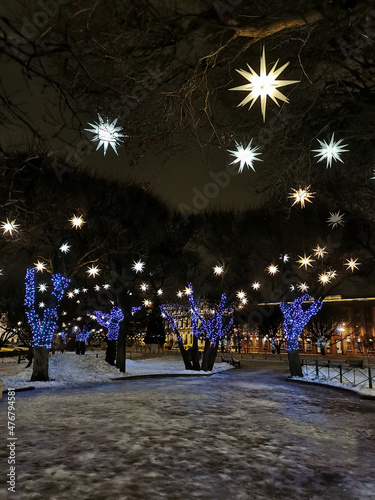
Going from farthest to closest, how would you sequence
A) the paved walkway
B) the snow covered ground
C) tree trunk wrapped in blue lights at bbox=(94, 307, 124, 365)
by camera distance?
tree trunk wrapped in blue lights at bbox=(94, 307, 124, 365) → the snow covered ground → the paved walkway

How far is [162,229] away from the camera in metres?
24.8

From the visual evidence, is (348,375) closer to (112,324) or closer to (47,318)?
(112,324)

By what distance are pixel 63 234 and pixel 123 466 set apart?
15.0 m

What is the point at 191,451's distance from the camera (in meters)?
6.38

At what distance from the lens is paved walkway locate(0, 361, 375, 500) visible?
4.75 meters

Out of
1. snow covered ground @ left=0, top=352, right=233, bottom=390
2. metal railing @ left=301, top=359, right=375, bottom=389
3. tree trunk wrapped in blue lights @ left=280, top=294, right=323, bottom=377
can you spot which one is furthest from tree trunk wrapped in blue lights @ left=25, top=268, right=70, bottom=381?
metal railing @ left=301, top=359, right=375, bottom=389

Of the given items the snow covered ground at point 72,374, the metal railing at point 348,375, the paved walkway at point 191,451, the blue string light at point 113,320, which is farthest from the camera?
the blue string light at point 113,320

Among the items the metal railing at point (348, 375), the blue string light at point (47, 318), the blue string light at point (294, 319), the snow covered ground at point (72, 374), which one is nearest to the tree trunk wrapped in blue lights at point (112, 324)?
the snow covered ground at point (72, 374)

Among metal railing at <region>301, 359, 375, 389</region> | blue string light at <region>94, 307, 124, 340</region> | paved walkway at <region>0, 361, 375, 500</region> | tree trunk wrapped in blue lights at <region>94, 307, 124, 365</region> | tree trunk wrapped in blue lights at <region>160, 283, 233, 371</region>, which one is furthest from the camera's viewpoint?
tree trunk wrapped in blue lights at <region>160, 283, 233, 371</region>

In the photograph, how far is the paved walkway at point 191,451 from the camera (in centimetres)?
475

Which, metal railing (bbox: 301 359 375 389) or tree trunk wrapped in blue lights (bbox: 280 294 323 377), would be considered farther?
tree trunk wrapped in blue lights (bbox: 280 294 323 377)

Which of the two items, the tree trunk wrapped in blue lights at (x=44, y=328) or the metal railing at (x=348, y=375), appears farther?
the tree trunk wrapped in blue lights at (x=44, y=328)

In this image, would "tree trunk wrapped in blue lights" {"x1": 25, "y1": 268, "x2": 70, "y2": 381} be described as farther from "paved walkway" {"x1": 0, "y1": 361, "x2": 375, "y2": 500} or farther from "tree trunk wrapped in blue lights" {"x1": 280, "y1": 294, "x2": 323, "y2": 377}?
"tree trunk wrapped in blue lights" {"x1": 280, "y1": 294, "x2": 323, "y2": 377}

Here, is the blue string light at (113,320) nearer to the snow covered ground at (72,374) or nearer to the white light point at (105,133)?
the snow covered ground at (72,374)
